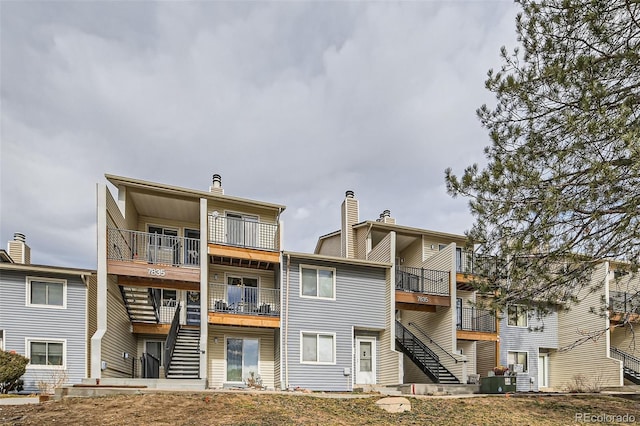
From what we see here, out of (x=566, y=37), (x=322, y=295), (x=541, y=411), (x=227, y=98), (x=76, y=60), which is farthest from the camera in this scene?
(x=227, y=98)

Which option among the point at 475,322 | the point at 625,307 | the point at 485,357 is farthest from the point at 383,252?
the point at 625,307

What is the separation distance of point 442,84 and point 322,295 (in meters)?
9.77

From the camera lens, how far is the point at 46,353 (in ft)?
56.9

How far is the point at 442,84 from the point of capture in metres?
16.1

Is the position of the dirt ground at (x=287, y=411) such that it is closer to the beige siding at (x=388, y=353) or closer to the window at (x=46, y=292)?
the beige siding at (x=388, y=353)

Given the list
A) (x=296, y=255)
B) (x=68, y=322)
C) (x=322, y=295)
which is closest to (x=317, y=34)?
(x=296, y=255)

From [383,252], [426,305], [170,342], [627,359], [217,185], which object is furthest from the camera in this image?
[627,359]

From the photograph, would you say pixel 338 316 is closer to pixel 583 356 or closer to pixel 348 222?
pixel 348 222

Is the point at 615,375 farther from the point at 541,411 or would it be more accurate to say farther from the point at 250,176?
the point at 250,176

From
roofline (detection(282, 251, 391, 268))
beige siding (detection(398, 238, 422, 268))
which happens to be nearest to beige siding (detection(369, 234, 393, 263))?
roofline (detection(282, 251, 391, 268))

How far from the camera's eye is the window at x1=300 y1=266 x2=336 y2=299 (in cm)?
1980

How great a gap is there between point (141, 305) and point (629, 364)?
2566 cm

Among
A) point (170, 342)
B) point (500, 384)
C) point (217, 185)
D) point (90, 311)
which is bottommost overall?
point (500, 384)

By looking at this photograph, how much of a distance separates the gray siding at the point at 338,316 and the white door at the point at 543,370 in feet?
35.8
